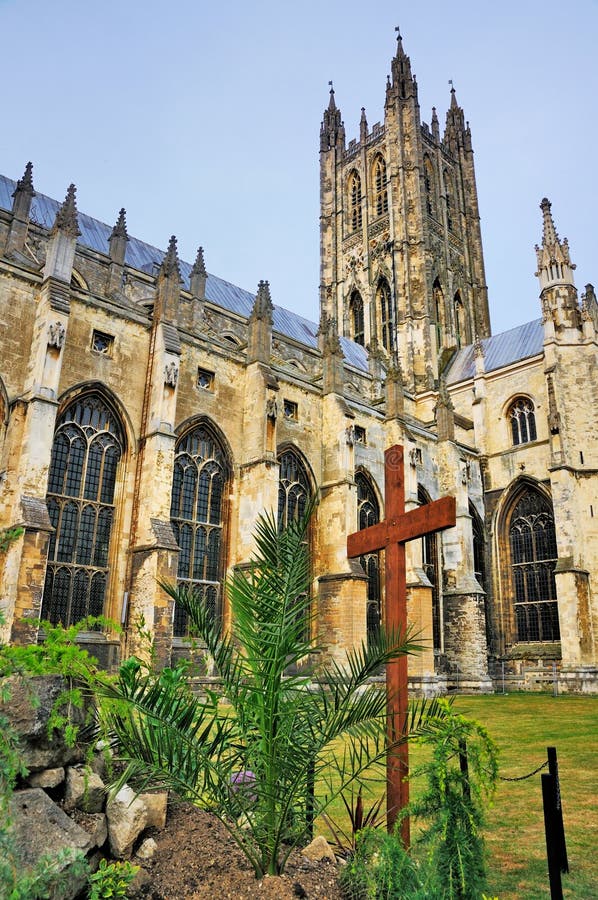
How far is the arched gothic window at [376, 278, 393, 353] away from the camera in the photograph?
140 ft

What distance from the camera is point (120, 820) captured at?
420cm

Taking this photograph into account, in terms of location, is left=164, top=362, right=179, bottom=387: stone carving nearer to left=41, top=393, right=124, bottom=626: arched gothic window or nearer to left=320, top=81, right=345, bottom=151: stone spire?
left=41, top=393, right=124, bottom=626: arched gothic window

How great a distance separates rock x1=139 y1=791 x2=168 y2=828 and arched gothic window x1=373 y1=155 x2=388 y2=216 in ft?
151

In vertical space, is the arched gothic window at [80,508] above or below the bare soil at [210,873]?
above

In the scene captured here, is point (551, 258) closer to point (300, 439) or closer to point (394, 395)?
point (394, 395)

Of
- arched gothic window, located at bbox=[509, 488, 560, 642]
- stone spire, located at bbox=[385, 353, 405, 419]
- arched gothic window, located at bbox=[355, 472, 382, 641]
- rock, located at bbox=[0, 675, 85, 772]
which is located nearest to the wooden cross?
rock, located at bbox=[0, 675, 85, 772]

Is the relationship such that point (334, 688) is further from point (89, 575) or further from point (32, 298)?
point (32, 298)

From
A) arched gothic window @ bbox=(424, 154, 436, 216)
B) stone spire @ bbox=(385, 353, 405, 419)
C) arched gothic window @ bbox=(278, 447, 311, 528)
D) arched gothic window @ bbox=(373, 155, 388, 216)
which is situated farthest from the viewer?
arched gothic window @ bbox=(373, 155, 388, 216)

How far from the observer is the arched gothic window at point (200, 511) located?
64.7ft

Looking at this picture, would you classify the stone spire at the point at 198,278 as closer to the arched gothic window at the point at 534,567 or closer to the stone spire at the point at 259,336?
the stone spire at the point at 259,336

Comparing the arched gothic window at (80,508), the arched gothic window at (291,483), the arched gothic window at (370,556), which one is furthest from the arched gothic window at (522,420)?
the arched gothic window at (80,508)

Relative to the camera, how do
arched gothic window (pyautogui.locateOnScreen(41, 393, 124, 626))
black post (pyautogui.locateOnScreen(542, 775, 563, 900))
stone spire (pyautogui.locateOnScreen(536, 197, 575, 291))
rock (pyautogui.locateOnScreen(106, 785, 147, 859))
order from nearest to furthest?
black post (pyautogui.locateOnScreen(542, 775, 563, 900)) < rock (pyautogui.locateOnScreen(106, 785, 147, 859)) < arched gothic window (pyautogui.locateOnScreen(41, 393, 124, 626)) < stone spire (pyautogui.locateOnScreen(536, 197, 575, 291))

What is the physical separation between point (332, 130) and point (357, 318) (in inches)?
728

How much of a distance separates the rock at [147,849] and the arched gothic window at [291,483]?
18354 mm
